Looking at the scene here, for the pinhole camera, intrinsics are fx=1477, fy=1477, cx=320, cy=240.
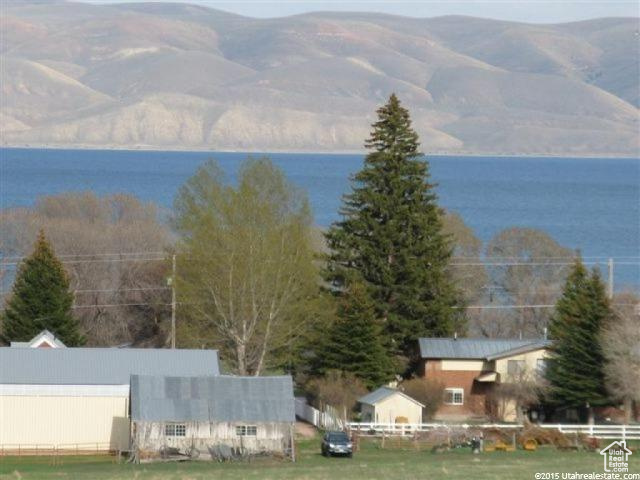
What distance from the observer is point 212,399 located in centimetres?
3819

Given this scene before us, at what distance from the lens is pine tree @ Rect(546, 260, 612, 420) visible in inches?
1774

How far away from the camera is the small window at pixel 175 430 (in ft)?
122

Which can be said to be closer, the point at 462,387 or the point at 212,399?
the point at 212,399

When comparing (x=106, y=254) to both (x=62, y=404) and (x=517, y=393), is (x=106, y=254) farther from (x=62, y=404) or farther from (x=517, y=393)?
(x=62, y=404)

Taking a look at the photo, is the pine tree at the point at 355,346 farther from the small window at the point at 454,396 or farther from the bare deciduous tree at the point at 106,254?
the bare deciduous tree at the point at 106,254

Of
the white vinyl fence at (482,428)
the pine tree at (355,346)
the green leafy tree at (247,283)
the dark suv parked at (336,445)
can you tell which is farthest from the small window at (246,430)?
the green leafy tree at (247,283)

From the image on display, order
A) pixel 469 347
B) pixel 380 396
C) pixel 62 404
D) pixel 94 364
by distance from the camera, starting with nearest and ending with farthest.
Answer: pixel 62 404
pixel 94 364
pixel 380 396
pixel 469 347

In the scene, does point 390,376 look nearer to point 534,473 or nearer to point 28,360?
point 28,360

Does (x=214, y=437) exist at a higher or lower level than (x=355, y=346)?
lower

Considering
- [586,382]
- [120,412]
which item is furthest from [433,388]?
[120,412]

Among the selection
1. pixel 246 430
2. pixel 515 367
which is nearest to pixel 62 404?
pixel 246 430

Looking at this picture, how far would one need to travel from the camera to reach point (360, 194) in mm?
52594

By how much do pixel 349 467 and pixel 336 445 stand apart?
4.29 meters

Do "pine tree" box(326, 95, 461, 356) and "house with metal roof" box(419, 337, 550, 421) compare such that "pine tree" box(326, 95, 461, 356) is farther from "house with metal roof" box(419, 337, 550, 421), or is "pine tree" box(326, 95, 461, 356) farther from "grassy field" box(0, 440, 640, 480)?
"grassy field" box(0, 440, 640, 480)
